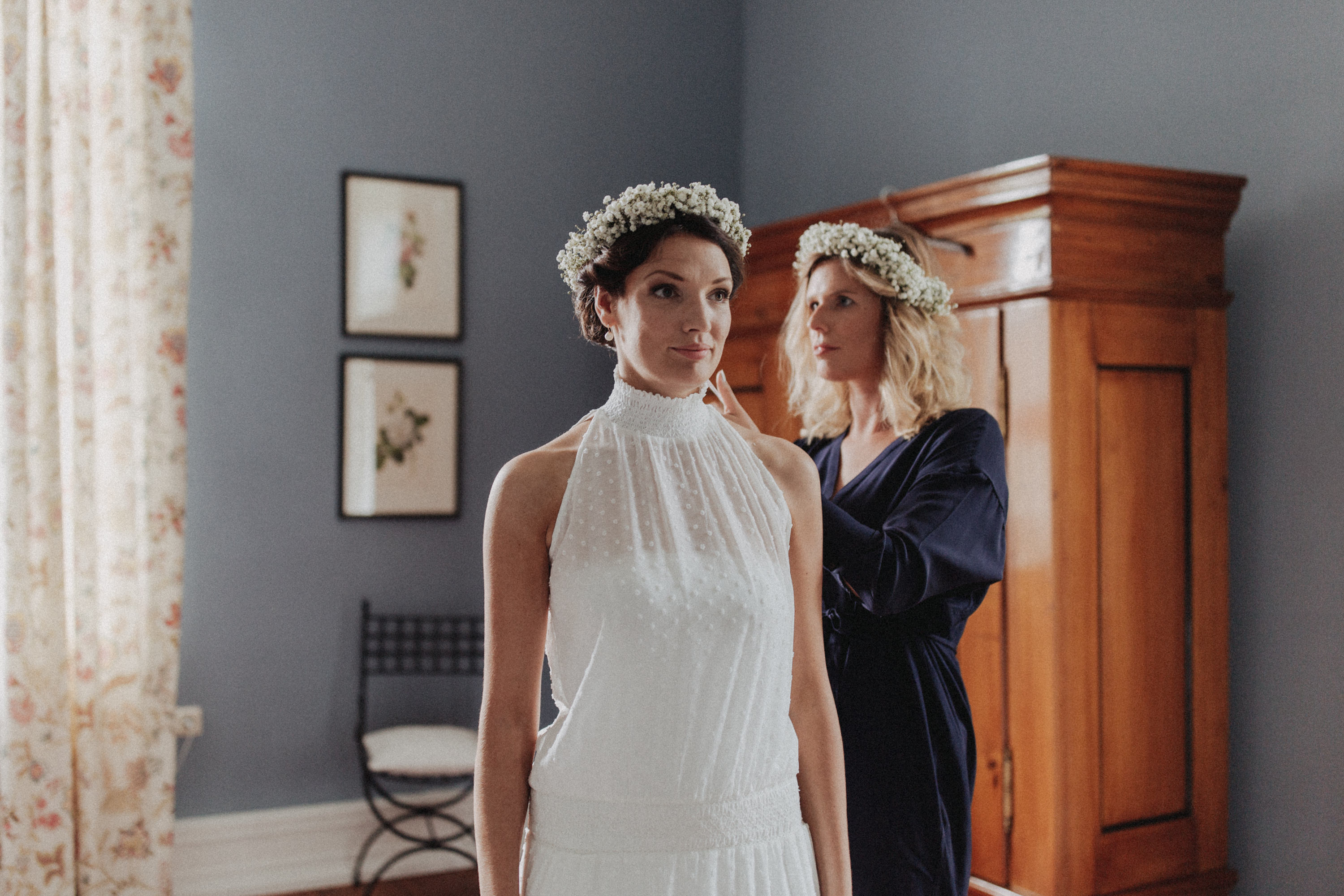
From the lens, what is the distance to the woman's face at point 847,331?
2.04 m

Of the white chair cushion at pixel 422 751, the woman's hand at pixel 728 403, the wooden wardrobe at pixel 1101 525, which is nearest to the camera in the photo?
the woman's hand at pixel 728 403

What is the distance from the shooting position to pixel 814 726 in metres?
1.36

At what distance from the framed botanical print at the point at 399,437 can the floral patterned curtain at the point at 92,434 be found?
576 mm

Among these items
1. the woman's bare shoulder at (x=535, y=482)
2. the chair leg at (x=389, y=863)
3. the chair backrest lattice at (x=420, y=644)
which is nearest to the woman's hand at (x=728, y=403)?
the woman's bare shoulder at (x=535, y=482)

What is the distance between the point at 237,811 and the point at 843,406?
272 centimetres

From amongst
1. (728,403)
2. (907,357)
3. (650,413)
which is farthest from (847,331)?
(650,413)

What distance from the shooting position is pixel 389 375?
13.0 feet

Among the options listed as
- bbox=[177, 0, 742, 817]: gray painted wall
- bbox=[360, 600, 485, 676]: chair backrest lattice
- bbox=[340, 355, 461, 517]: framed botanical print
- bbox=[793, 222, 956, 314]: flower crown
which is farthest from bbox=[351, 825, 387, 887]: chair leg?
bbox=[793, 222, 956, 314]: flower crown

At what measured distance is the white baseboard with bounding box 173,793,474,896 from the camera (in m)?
3.70

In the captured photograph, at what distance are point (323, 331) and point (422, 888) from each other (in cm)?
195

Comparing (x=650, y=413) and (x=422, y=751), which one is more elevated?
(x=650, y=413)

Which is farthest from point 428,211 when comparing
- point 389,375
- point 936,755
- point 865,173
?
point 936,755

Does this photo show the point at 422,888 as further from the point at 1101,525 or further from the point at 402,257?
the point at 1101,525

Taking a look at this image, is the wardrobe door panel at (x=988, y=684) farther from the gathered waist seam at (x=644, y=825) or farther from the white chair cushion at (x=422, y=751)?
the white chair cushion at (x=422, y=751)
